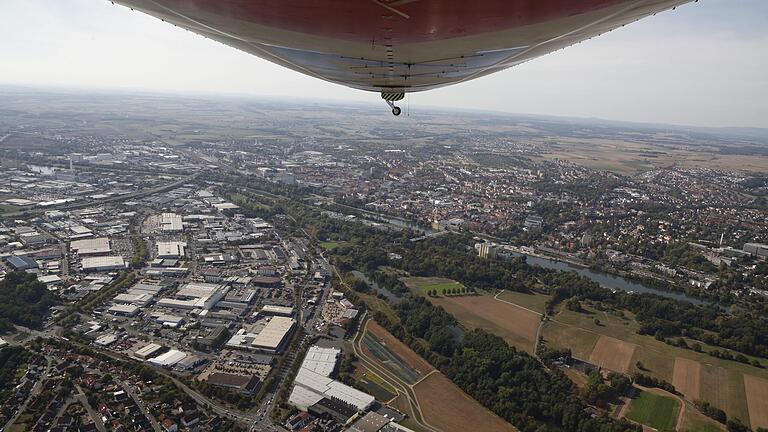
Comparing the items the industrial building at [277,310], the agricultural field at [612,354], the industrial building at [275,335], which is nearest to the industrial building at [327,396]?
the industrial building at [275,335]

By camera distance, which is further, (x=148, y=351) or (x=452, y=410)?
(x=148, y=351)

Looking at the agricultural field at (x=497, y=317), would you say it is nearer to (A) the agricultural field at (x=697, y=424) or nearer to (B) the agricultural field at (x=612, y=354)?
(B) the agricultural field at (x=612, y=354)

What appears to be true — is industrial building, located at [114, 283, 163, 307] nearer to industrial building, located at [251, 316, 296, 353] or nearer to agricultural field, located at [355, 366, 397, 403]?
industrial building, located at [251, 316, 296, 353]

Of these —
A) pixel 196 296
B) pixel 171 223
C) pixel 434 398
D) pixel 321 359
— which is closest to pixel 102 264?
pixel 196 296

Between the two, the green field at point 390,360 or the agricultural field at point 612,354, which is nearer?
the green field at point 390,360

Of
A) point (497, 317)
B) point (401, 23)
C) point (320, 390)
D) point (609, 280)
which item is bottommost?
point (609, 280)

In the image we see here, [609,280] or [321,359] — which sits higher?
[321,359]

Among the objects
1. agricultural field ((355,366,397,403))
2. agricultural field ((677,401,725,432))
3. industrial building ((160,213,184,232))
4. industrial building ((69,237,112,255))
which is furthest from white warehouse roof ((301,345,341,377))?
industrial building ((160,213,184,232))

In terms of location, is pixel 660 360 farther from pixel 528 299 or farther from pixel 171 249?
pixel 171 249
